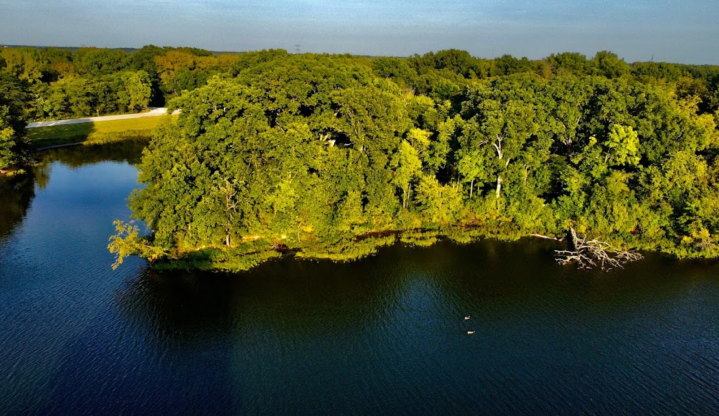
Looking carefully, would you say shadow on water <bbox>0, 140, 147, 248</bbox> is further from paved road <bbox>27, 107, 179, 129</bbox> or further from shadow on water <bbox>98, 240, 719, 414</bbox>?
shadow on water <bbox>98, 240, 719, 414</bbox>

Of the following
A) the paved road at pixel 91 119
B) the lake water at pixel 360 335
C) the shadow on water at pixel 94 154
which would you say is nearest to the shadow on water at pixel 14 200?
the lake water at pixel 360 335

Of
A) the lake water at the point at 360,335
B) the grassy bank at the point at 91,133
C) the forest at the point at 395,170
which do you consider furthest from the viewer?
the grassy bank at the point at 91,133

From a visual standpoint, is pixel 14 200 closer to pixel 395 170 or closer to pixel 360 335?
pixel 395 170

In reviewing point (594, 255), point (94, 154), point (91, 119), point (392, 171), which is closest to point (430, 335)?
point (594, 255)

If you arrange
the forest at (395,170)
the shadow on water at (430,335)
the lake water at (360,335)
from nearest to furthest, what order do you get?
the lake water at (360,335)
the shadow on water at (430,335)
the forest at (395,170)

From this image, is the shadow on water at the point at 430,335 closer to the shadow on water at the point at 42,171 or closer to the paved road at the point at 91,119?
the shadow on water at the point at 42,171

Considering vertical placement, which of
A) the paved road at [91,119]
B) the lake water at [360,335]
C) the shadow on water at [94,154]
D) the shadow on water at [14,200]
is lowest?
the lake water at [360,335]

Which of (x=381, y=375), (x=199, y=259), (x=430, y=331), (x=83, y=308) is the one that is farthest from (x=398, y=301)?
(x=83, y=308)

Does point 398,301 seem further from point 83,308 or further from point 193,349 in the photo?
point 83,308
